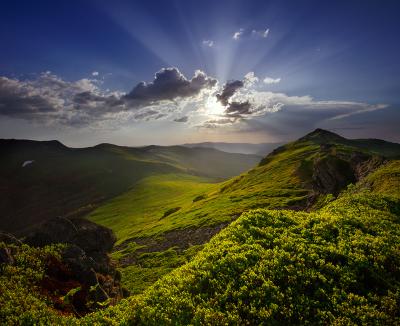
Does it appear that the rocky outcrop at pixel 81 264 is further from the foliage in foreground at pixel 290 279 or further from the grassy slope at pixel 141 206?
the grassy slope at pixel 141 206

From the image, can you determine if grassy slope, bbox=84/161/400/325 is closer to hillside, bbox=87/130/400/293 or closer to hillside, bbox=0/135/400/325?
hillside, bbox=0/135/400/325

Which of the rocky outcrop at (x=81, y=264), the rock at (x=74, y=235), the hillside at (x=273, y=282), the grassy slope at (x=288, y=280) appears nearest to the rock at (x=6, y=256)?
the hillside at (x=273, y=282)

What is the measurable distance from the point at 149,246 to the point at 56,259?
4366 centimetres

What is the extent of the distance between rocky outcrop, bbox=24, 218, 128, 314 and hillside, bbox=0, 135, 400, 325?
150 centimetres

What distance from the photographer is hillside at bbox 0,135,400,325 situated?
13.8 m

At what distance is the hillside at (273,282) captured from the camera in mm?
13758

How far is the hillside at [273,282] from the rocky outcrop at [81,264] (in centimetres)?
150

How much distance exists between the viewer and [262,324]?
1308 centimetres

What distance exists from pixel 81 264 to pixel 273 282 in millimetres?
15852

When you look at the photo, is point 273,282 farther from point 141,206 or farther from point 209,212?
point 141,206

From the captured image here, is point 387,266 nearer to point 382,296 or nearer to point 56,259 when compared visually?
point 382,296

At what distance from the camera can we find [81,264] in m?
23.9

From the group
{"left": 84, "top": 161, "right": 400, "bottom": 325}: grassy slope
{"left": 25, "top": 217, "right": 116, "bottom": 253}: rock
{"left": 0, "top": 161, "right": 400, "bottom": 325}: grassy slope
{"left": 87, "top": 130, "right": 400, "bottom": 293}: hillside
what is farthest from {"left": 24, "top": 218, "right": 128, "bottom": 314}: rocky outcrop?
{"left": 87, "top": 130, "right": 400, "bottom": 293}: hillside

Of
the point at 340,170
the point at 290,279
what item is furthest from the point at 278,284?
the point at 340,170
